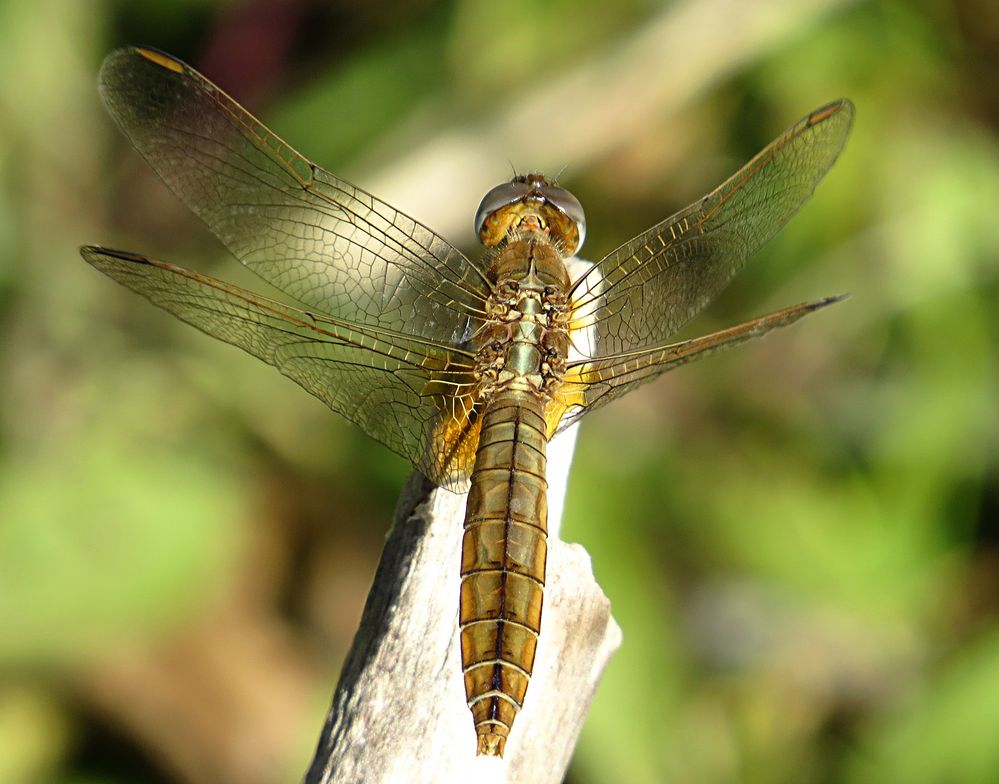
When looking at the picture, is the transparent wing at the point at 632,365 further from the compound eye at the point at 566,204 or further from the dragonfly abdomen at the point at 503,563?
the compound eye at the point at 566,204

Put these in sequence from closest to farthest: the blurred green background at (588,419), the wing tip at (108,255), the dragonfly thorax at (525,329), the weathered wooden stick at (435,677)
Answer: the weathered wooden stick at (435,677) < the wing tip at (108,255) < the dragonfly thorax at (525,329) < the blurred green background at (588,419)

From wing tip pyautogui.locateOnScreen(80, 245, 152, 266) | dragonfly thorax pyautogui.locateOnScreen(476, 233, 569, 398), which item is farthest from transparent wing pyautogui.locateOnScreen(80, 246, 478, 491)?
dragonfly thorax pyautogui.locateOnScreen(476, 233, 569, 398)

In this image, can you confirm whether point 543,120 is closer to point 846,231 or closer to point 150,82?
point 846,231

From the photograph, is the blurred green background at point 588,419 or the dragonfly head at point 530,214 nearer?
the dragonfly head at point 530,214

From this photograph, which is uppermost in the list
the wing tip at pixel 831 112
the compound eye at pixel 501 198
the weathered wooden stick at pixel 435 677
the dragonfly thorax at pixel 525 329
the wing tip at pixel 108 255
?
the wing tip at pixel 831 112

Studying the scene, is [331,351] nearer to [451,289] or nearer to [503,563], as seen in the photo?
[451,289]

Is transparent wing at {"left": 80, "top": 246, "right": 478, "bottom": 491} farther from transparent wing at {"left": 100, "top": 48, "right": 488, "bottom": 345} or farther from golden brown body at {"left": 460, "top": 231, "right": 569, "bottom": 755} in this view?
transparent wing at {"left": 100, "top": 48, "right": 488, "bottom": 345}

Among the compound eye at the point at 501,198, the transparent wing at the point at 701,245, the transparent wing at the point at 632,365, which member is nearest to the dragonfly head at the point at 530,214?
the compound eye at the point at 501,198
